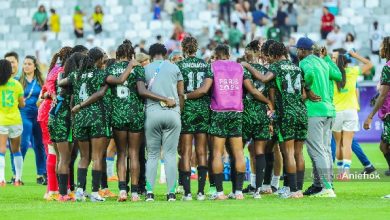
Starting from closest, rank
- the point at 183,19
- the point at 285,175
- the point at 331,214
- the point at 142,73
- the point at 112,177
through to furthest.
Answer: the point at 331,214
the point at 142,73
the point at 285,175
the point at 112,177
the point at 183,19

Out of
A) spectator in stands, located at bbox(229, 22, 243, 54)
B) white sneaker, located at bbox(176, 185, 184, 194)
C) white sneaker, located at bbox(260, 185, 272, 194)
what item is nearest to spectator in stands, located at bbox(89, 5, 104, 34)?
spectator in stands, located at bbox(229, 22, 243, 54)

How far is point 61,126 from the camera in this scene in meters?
16.6

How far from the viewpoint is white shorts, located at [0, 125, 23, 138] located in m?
20.6

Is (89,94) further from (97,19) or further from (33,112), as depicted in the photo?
(97,19)

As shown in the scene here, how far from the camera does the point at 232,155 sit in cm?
1680

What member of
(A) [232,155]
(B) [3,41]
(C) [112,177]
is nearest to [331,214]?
(A) [232,155]

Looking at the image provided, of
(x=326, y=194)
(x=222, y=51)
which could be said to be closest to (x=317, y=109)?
(x=326, y=194)

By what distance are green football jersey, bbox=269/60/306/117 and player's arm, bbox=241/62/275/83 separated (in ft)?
0.31

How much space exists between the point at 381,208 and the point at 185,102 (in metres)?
3.49

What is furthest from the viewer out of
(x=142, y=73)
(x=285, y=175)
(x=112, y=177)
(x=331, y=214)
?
(x=112, y=177)

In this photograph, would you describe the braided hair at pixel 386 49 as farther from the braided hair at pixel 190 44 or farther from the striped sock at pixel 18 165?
the striped sock at pixel 18 165

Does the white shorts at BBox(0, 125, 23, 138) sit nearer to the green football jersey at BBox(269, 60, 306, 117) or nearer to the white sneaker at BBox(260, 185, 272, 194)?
the white sneaker at BBox(260, 185, 272, 194)

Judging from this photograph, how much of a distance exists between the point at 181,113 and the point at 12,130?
5303 mm

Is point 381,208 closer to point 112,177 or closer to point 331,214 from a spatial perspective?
point 331,214
